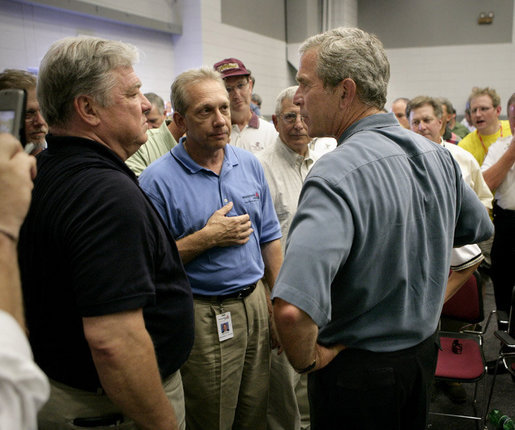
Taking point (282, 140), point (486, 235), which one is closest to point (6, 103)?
point (486, 235)

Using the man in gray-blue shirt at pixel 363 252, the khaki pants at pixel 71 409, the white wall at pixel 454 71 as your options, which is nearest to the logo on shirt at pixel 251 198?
the man in gray-blue shirt at pixel 363 252

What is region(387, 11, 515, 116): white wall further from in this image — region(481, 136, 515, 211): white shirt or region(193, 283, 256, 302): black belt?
region(193, 283, 256, 302): black belt

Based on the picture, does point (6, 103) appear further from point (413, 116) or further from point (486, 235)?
point (413, 116)

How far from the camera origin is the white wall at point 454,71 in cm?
909

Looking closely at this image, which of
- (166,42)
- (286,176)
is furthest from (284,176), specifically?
(166,42)

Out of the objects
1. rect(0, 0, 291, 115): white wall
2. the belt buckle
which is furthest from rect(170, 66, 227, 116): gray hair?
rect(0, 0, 291, 115): white wall

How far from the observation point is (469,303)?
103 inches

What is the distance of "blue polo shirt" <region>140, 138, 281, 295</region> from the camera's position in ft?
5.72

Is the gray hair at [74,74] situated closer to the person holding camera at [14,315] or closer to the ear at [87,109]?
the ear at [87,109]

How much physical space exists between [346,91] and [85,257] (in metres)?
0.79

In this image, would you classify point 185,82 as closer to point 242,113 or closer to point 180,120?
point 180,120

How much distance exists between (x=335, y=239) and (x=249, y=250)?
883 mm

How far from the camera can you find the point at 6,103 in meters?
0.77

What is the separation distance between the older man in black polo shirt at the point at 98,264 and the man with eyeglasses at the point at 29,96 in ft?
2.78
